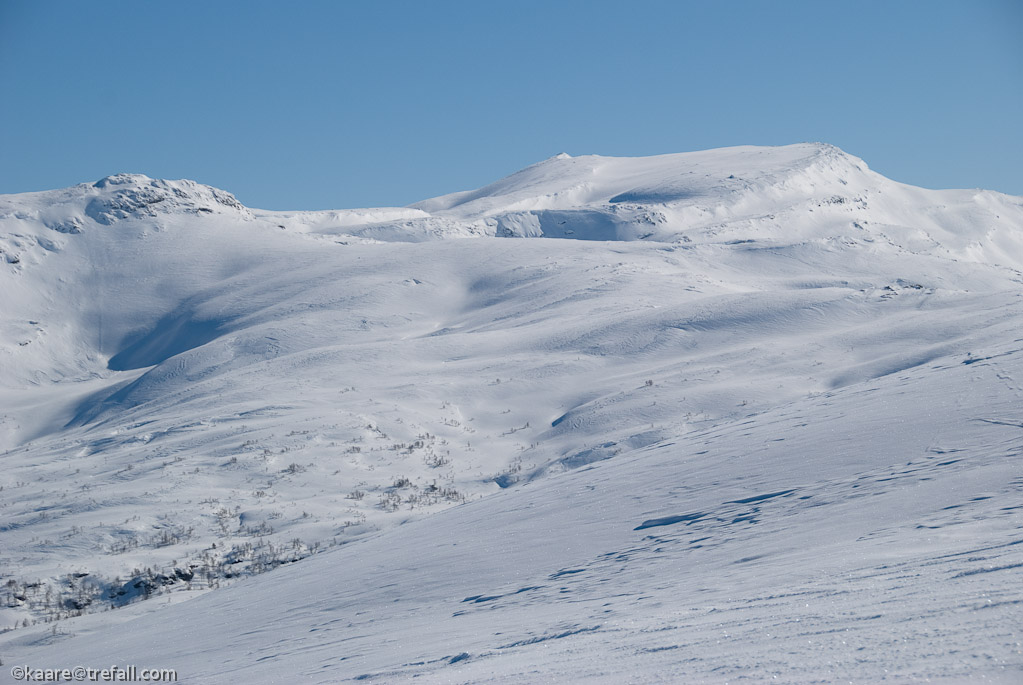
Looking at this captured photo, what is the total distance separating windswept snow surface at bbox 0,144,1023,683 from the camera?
5.36m

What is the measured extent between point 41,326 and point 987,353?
1718 inches

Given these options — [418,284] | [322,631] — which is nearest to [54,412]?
[418,284]

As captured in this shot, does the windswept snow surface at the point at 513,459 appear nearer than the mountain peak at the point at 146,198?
Yes

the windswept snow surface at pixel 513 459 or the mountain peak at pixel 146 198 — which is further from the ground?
the mountain peak at pixel 146 198

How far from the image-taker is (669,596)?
6.14 meters

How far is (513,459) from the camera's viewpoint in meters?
18.4

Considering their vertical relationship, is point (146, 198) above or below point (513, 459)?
above

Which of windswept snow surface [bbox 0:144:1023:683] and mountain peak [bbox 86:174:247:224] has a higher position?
mountain peak [bbox 86:174:247:224]

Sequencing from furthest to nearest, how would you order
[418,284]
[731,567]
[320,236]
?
[320,236]
[418,284]
[731,567]

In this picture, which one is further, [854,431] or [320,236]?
[320,236]

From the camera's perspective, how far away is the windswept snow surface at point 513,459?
5363mm

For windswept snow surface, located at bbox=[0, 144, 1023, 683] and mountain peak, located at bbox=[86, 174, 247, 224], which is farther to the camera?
mountain peak, located at bbox=[86, 174, 247, 224]

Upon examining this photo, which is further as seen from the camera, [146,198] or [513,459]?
[146,198]

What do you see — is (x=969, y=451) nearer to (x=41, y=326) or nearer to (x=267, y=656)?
(x=267, y=656)
